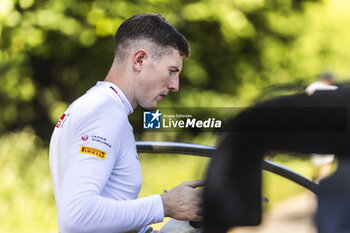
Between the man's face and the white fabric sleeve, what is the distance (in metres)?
0.26

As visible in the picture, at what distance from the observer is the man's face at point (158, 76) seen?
149 cm

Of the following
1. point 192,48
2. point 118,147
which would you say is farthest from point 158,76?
point 192,48

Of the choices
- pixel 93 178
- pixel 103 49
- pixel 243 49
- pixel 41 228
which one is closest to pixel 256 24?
pixel 243 49

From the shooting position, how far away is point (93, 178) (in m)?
1.18

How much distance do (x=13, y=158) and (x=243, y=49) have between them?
2.75 meters

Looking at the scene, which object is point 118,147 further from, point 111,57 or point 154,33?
point 111,57

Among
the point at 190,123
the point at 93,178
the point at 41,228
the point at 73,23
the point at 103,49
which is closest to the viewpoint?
the point at 93,178

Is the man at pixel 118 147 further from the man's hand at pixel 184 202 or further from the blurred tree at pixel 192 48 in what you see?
the blurred tree at pixel 192 48

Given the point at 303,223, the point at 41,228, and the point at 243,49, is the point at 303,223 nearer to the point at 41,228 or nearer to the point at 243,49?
the point at 41,228

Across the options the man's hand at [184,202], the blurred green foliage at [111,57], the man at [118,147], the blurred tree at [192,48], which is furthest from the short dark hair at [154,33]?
the blurred tree at [192,48]

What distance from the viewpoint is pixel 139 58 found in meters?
1.49

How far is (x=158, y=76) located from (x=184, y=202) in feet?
1.47

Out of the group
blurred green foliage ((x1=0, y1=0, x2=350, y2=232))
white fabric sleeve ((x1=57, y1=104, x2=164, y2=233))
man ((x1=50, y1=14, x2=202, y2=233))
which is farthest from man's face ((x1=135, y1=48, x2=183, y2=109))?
blurred green foliage ((x1=0, y1=0, x2=350, y2=232))

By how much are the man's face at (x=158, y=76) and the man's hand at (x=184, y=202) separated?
38 cm
